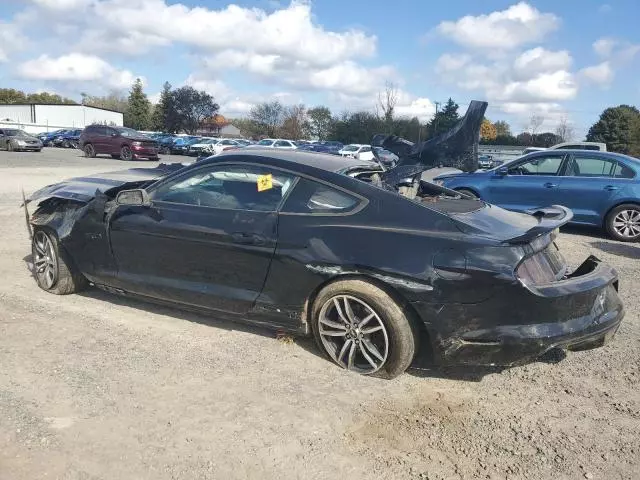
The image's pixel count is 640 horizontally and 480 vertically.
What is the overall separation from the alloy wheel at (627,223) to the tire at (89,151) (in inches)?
1015

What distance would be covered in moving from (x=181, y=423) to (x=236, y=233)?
1.43m

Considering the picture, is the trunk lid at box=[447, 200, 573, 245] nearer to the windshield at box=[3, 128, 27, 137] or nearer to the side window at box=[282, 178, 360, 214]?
the side window at box=[282, 178, 360, 214]

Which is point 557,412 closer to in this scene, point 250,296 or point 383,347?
point 383,347

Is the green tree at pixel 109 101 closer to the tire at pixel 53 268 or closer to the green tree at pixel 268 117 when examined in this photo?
the green tree at pixel 268 117

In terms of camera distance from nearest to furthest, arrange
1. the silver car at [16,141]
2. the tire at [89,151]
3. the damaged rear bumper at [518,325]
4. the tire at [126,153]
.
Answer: the damaged rear bumper at [518,325], the tire at [126,153], the tire at [89,151], the silver car at [16,141]

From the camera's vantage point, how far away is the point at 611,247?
8.50 meters

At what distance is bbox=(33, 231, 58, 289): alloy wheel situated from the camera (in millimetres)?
5172

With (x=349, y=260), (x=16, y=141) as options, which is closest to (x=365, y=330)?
(x=349, y=260)

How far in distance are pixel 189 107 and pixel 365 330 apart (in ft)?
212

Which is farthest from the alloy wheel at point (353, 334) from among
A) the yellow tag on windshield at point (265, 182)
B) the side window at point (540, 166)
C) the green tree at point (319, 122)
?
the green tree at point (319, 122)

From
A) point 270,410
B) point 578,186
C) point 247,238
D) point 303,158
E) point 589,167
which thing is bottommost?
point 270,410

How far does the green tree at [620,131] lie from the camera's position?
2014 inches

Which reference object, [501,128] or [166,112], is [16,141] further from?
[501,128]

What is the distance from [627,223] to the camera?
359 inches
